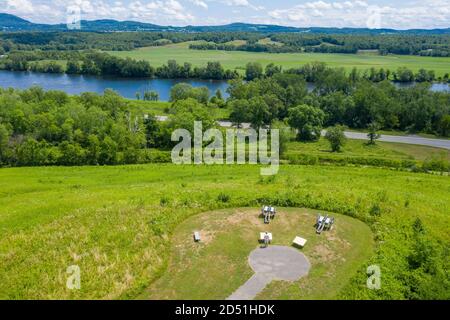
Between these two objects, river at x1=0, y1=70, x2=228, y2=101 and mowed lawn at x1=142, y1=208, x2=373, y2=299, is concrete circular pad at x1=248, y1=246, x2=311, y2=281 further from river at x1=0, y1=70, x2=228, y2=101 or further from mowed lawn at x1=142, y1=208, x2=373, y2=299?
river at x1=0, y1=70, x2=228, y2=101

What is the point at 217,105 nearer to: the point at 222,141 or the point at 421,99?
the point at 222,141

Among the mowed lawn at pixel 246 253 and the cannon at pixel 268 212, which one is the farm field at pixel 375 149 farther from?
the mowed lawn at pixel 246 253

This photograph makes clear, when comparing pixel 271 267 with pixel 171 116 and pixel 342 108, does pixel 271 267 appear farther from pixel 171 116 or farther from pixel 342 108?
pixel 342 108

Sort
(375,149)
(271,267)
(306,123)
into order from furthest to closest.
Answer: (306,123) → (375,149) → (271,267)

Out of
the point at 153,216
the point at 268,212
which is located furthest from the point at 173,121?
the point at 268,212

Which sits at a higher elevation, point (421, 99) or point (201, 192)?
point (421, 99)

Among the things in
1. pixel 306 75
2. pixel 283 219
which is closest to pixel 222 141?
pixel 283 219

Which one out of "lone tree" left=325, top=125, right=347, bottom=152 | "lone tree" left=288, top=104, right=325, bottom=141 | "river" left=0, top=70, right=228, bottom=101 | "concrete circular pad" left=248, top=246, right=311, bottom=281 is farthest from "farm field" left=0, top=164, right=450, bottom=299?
"river" left=0, top=70, right=228, bottom=101

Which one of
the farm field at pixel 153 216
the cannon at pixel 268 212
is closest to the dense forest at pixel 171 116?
the farm field at pixel 153 216
